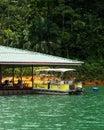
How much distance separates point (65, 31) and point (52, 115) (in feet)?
131

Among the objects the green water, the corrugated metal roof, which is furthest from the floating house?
the green water

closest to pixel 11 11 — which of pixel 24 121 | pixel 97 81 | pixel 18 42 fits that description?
pixel 18 42

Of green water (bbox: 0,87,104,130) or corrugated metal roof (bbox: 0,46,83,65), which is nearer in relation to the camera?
green water (bbox: 0,87,104,130)

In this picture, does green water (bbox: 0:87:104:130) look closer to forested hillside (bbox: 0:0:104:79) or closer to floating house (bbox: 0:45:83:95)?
floating house (bbox: 0:45:83:95)

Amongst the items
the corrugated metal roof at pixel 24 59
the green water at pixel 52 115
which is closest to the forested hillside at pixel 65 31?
the corrugated metal roof at pixel 24 59

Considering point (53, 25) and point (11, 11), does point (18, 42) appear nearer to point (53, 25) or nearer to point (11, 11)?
point (53, 25)

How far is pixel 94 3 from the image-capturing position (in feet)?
220

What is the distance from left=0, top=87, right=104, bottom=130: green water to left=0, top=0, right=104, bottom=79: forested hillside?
27.6 metres

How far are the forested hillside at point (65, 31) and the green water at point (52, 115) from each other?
27641 mm

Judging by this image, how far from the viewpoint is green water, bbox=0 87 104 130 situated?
21.7 m

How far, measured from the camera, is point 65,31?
213 ft

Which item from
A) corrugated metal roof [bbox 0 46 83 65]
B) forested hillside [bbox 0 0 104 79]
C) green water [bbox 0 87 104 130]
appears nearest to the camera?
green water [bbox 0 87 104 130]

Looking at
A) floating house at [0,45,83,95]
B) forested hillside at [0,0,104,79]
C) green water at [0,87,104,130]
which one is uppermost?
forested hillside at [0,0,104,79]

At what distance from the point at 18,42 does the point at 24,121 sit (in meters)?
40.9
